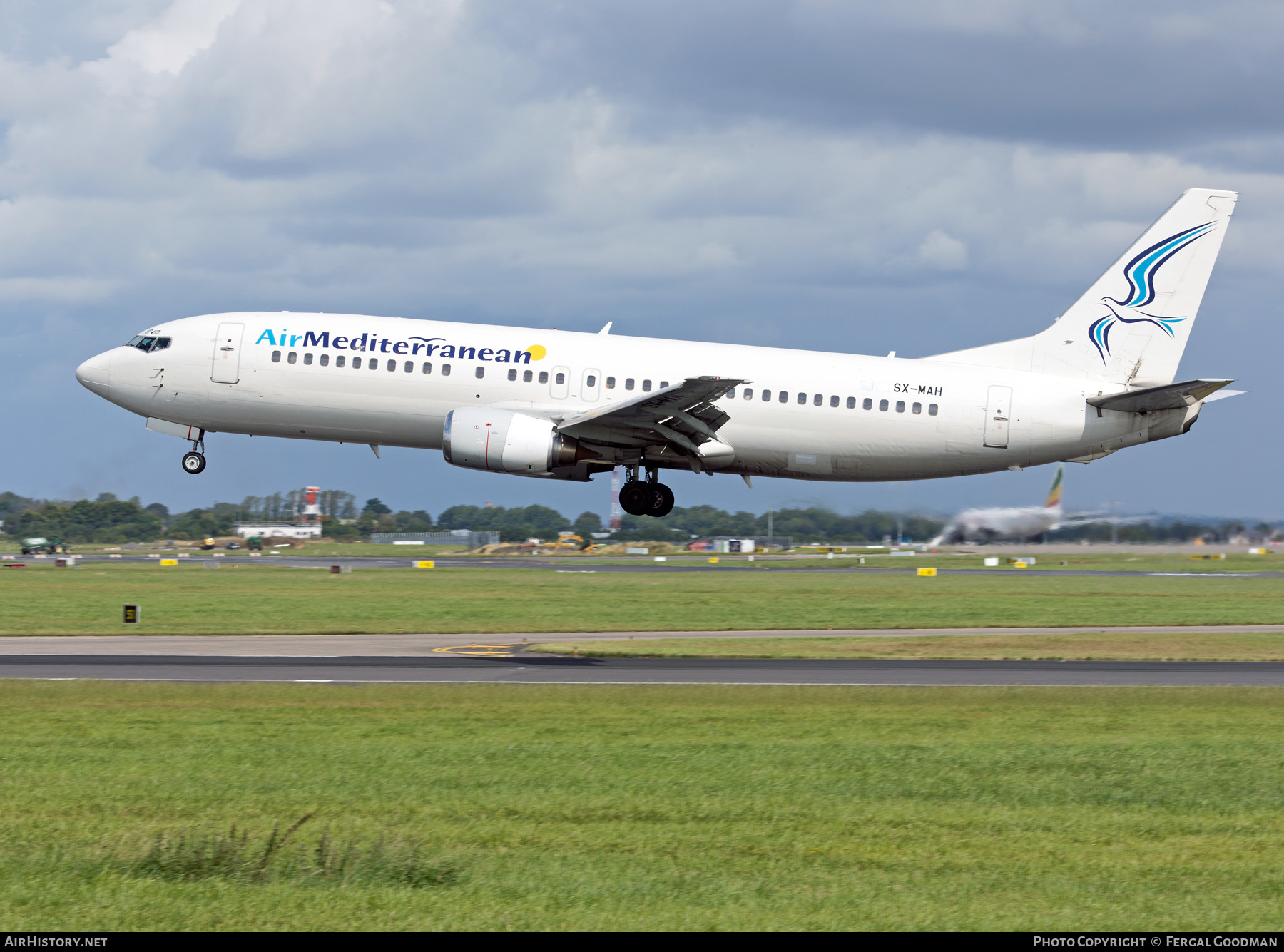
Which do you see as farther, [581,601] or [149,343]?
[581,601]

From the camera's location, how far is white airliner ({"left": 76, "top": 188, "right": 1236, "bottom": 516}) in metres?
37.2

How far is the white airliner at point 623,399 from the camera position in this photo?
37156mm

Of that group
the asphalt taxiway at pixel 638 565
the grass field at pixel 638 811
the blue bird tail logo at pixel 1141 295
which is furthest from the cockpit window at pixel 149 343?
the asphalt taxiway at pixel 638 565

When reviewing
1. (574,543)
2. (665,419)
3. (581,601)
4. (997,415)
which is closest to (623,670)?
(665,419)

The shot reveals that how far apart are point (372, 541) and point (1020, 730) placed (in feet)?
437

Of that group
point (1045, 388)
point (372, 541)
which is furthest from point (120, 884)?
point (372, 541)

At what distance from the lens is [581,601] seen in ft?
182

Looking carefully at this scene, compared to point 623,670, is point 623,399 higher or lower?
higher

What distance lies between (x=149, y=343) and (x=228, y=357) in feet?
9.35

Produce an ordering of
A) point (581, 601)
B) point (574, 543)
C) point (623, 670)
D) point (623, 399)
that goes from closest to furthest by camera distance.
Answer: point (623, 670) < point (623, 399) < point (581, 601) < point (574, 543)

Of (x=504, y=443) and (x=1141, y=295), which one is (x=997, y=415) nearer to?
(x=1141, y=295)

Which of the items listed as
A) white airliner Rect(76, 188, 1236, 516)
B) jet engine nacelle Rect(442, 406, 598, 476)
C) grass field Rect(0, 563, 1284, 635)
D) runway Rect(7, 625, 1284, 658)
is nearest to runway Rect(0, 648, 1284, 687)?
runway Rect(7, 625, 1284, 658)

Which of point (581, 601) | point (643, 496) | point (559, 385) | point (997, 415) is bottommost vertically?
point (581, 601)
